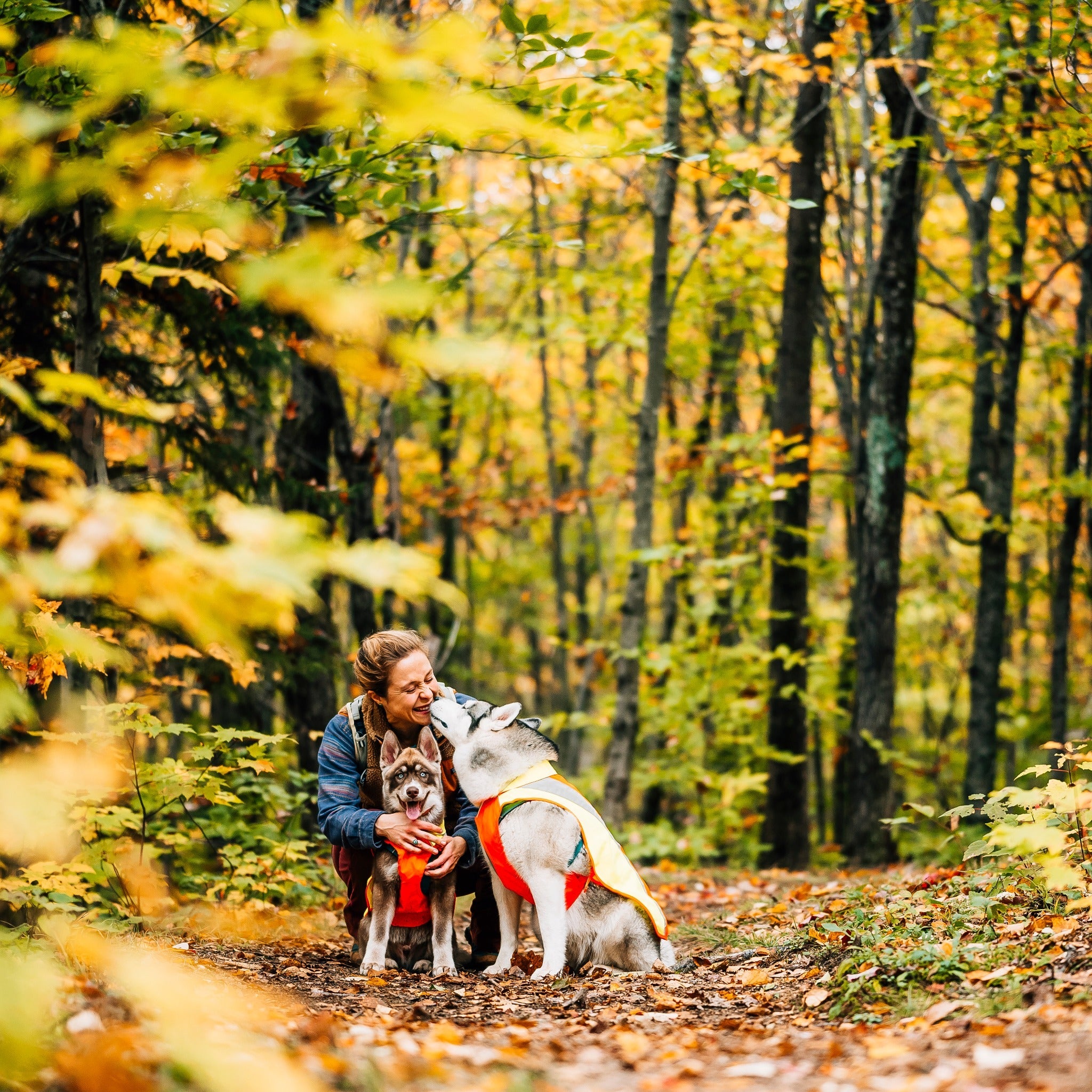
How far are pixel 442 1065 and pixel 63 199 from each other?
2.65 m

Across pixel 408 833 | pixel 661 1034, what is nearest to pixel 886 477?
pixel 408 833

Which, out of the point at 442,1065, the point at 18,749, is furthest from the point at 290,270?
the point at 18,749

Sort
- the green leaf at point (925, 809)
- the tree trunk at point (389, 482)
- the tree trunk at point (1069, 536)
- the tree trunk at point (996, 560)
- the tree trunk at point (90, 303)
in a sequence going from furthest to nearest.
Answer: the tree trunk at point (1069, 536) → the tree trunk at point (389, 482) → the tree trunk at point (996, 560) → the green leaf at point (925, 809) → the tree trunk at point (90, 303)

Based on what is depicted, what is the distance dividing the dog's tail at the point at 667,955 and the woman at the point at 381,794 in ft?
3.01

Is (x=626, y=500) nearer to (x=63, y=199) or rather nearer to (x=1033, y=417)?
(x=1033, y=417)

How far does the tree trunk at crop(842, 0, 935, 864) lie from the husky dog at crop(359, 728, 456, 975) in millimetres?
5750

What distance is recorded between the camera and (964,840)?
30.6 feet

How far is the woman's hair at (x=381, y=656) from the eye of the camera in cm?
454

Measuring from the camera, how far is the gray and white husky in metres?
4.21

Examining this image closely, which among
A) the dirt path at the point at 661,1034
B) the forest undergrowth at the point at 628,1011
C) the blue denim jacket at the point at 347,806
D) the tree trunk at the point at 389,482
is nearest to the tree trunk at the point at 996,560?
the forest undergrowth at the point at 628,1011

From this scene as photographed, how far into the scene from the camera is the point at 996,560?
10461 millimetres

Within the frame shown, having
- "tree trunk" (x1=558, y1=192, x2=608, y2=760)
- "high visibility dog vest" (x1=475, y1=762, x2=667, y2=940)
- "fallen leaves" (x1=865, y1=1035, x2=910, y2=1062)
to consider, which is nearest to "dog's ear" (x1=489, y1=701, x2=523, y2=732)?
"high visibility dog vest" (x1=475, y1=762, x2=667, y2=940)

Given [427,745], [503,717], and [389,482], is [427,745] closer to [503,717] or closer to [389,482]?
[503,717]

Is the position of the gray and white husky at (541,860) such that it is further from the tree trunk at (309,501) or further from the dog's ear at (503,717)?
the tree trunk at (309,501)
